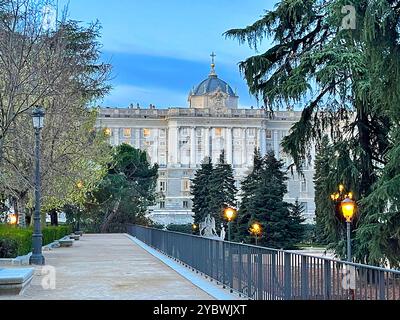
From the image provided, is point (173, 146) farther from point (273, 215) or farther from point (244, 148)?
point (273, 215)

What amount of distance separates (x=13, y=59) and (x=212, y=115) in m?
106

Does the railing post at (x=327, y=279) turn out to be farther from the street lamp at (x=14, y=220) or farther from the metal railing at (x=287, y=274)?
the street lamp at (x=14, y=220)

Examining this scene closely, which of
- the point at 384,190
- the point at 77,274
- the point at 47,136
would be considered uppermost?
the point at 47,136

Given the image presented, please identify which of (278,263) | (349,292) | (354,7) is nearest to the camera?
(349,292)

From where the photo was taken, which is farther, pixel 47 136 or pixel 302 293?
pixel 47 136

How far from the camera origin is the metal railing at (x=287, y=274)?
6741 mm

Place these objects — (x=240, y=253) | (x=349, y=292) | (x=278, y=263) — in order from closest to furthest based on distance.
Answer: (x=349, y=292)
(x=278, y=263)
(x=240, y=253)

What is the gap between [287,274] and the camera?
911cm

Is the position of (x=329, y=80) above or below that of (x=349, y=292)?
above

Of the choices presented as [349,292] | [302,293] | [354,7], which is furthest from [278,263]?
[354,7]

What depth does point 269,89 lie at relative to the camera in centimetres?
1970

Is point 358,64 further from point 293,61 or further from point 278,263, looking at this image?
point 278,263

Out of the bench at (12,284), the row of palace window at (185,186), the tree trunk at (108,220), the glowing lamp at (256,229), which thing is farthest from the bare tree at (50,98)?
the row of palace window at (185,186)

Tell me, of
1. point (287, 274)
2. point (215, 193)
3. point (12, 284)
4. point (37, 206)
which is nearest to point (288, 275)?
point (287, 274)
